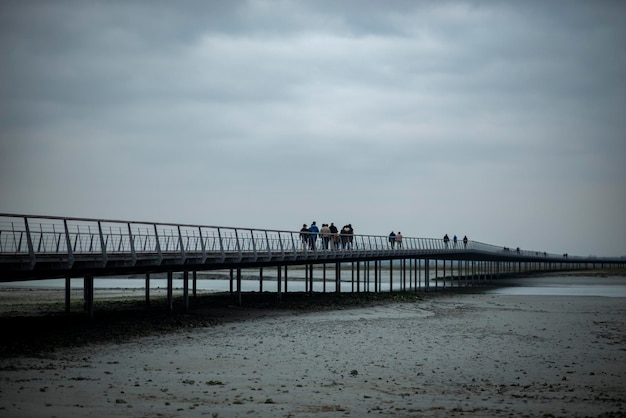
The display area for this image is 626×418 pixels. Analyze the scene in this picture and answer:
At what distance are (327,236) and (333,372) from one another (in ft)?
91.2

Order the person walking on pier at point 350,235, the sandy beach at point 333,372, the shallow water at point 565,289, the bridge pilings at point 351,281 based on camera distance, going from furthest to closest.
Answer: the shallow water at point 565,289 < the person walking on pier at point 350,235 < the bridge pilings at point 351,281 < the sandy beach at point 333,372

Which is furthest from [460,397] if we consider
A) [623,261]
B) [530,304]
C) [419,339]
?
[623,261]

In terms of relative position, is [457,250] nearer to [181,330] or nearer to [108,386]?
[181,330]

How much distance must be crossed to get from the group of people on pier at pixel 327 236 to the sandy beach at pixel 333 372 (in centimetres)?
1319

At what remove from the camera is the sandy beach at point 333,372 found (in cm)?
1312

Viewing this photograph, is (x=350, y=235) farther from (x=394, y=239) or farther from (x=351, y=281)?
(x=351, y=281)

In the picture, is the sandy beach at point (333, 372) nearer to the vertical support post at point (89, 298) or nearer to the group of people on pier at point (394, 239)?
the vertical support post at point (89, 298)

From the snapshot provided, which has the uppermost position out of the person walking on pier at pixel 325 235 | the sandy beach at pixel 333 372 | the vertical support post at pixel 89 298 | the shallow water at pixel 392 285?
the person walking on pier at pixel 325 235

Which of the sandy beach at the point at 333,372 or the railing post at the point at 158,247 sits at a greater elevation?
the railing post at the point at 158,247

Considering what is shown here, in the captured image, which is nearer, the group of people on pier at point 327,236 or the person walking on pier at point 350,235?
the group of people on pier at point 327,236

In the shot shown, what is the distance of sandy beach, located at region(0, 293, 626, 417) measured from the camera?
13.1 metres

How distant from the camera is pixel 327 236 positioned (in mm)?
44906

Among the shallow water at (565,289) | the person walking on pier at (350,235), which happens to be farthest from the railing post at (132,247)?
the shallow water at (565,289)

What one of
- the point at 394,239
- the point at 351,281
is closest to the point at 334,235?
the point at 394,239
